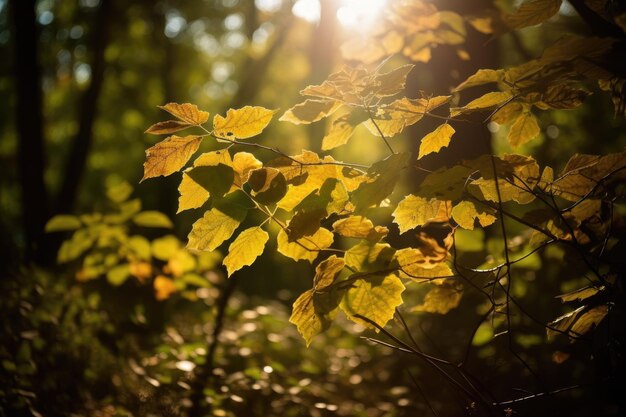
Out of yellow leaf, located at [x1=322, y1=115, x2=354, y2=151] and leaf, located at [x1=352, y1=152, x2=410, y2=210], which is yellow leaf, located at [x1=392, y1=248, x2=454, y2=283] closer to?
leaf, located at [x1=352, y1=152, x2=410, y2=210]

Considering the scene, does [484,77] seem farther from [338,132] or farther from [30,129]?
[30,129]

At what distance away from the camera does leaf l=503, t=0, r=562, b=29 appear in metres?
1.18

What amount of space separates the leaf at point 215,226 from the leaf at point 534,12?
850 millimetres

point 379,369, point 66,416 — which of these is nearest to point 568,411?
point 379,369

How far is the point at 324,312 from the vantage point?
1.22m

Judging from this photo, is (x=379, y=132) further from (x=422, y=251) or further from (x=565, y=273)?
(x=565, y=273)

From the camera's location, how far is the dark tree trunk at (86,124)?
19.4ft

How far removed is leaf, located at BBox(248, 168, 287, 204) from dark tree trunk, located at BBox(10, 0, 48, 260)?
4496 millimetres

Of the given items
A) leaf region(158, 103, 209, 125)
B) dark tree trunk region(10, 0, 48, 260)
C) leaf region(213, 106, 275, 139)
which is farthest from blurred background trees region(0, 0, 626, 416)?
leaf region(158, 103, 209, 125)

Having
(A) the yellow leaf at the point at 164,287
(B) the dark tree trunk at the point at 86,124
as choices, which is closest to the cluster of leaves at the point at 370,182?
(A) the yellow leaf at the point at 164,287

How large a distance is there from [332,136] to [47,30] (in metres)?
11.8

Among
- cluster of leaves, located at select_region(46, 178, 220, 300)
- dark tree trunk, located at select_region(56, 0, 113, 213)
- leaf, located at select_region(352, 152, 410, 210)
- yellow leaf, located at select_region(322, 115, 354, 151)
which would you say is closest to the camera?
leaf, located at select_region(352, 152, 410, 210)

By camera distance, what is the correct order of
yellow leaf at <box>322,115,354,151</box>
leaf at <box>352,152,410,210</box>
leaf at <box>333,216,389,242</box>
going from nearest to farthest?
leaf at <box>352,152,410,210</box> → leaf at <box>333,216,389,242</box> → yellow leaf at <box>322,115,354,151</box>

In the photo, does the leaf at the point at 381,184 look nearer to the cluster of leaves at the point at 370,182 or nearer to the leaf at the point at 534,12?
the cluster of leaves at the point at 370,182
